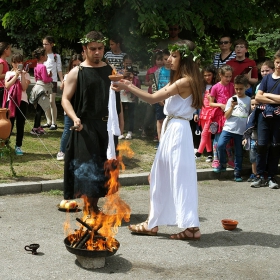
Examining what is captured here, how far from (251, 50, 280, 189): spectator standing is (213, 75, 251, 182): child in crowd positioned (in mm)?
405

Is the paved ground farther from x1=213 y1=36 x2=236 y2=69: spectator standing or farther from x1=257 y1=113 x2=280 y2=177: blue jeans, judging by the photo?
x1=213 y1=36 x2=236 y2=69: spectator standing

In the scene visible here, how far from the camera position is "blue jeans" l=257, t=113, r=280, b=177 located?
9.86 metres

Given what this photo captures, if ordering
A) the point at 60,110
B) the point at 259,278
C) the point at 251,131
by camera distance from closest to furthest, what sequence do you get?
1. the point at 259,278
2. the point at 251,131
3. the point at 60,110

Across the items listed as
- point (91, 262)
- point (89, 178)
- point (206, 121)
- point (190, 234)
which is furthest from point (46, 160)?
point (91, 262)

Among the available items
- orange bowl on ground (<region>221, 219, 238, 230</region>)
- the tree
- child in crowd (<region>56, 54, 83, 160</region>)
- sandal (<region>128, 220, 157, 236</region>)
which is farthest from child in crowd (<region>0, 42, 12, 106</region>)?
orange bowl on ground (<region>221, 219, 238, 230</region>)

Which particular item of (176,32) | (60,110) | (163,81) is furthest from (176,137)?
(60,110)

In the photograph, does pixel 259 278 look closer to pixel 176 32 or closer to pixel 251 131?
pixel 251 131

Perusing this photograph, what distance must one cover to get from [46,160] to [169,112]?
424 centimetres

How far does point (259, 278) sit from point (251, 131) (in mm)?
4653

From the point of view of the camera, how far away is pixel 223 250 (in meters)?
6.60

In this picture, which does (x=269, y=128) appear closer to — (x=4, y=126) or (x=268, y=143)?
(x=268, y=143)

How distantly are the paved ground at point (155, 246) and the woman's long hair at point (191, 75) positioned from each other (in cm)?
154

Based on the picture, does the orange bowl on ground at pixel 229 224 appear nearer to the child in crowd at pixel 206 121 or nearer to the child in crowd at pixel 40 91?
the child in crowd at pixel 206 121

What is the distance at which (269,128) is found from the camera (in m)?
9.91
